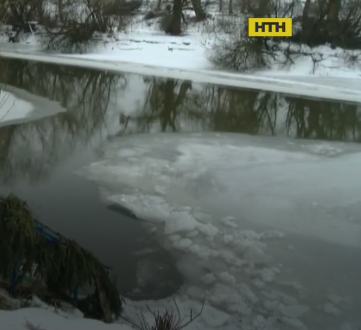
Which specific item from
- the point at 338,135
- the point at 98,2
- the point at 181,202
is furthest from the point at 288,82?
the point at 181,202

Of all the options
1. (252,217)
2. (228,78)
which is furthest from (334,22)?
(252,217)

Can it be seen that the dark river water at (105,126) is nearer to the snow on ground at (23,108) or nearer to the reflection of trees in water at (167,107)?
the reflection of trees in water at (167,107)

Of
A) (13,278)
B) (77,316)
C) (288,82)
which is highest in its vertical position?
(13,278)

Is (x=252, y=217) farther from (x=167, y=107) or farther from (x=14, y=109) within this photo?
(x=167, y=107)

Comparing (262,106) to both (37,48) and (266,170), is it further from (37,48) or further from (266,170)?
(37,48)

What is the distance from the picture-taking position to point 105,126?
14.2 meters

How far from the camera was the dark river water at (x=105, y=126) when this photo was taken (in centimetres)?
768

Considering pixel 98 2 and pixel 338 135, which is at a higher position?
pixel 98 2

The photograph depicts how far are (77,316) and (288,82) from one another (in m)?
23.3

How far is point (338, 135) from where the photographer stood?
48.4 feet

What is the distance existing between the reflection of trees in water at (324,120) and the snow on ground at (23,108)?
6536 mm

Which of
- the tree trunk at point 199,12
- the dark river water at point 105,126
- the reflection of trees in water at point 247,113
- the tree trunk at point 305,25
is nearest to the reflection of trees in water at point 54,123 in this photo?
the dark river water at point 105,126

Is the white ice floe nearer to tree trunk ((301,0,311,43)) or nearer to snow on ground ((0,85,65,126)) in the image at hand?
snow on ground ((0,85,65,126))

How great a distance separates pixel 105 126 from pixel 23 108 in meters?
2.72
